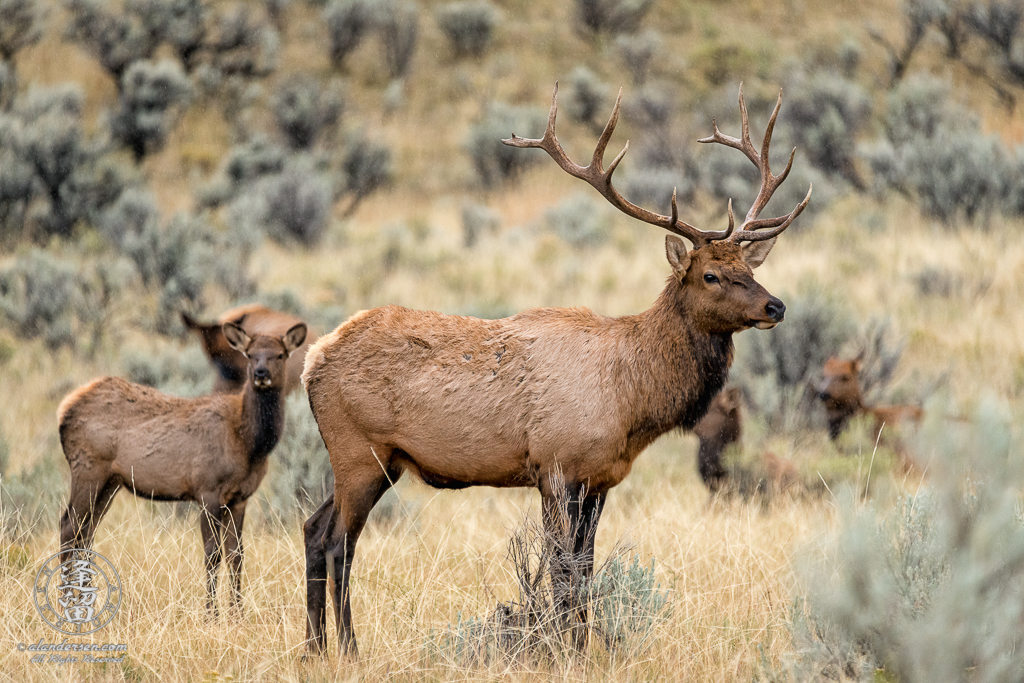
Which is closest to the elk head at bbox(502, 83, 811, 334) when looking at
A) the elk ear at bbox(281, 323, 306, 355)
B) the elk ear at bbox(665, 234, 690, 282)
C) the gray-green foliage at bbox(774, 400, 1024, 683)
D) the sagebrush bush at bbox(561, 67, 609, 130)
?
the elk ear at bbox(665, 234, 690, 282)

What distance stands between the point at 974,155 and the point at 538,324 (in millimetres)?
14019

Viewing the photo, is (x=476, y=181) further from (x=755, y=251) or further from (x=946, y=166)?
(x=755, y=251)

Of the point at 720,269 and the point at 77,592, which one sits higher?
the point at 720,269

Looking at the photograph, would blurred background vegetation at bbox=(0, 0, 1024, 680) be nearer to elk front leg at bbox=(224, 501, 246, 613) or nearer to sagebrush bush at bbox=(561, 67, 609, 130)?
sagebrush bush at bbox=(561, 67, 609, 130)

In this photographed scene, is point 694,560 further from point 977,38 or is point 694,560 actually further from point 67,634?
point 977,38

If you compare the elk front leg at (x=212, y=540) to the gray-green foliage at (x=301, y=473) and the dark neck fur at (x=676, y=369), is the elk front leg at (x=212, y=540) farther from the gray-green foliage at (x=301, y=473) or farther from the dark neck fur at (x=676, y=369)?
the dark neck fur at (x=676, y=369)

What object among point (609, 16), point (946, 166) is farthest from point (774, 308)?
point (609, 16)

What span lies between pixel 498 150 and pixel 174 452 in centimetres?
1993

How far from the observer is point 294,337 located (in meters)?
6.39

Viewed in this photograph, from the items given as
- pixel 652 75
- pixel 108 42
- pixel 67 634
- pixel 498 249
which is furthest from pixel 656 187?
pixel 67 634

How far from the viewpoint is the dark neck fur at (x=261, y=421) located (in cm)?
593

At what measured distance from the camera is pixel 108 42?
84.3 feet

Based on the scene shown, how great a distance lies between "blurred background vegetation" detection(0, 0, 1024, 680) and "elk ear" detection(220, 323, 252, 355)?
123cm

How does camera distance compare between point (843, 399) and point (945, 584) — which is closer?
point (945, 584)
